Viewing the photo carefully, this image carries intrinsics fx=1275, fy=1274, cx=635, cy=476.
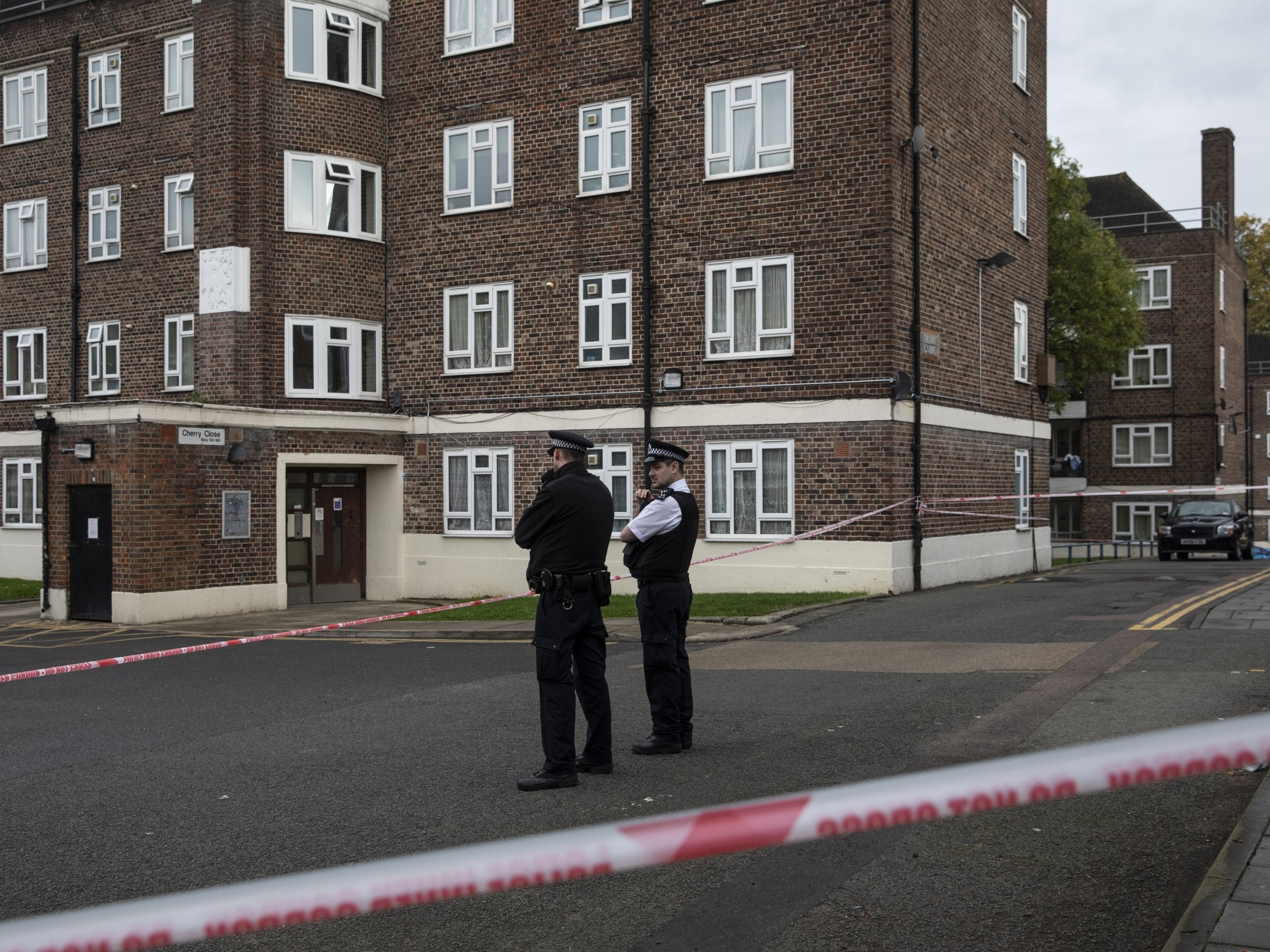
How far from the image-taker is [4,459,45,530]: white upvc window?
2784 centimetres

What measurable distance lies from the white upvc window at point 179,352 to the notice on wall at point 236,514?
370 cm

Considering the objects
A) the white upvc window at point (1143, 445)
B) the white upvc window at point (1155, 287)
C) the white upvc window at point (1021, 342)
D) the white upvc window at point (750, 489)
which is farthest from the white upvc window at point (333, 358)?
the white upvc window at point (1155, 287)

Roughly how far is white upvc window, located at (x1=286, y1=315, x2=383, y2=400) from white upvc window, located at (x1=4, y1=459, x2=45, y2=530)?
8132mm

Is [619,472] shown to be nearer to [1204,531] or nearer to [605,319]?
[605,319]

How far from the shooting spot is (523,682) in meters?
11.3

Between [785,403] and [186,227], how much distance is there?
12352 mm

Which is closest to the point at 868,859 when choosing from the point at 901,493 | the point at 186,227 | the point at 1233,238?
the point at 901,493

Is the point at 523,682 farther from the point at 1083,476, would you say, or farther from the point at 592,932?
the point at 1083,476

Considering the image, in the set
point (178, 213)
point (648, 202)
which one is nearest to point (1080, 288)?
point (648, 202)

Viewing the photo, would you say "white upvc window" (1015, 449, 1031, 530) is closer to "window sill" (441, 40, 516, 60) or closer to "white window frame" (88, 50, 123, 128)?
"window sill" (441, 40, 516, 60)

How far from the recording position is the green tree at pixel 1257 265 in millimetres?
56531

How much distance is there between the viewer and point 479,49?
23.7 meters

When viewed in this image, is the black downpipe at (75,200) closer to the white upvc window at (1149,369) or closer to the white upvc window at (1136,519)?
the white upvc window at (1149,369)

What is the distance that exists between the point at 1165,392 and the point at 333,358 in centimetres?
3238
